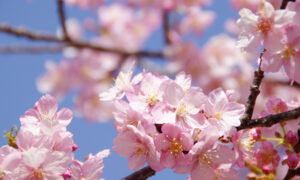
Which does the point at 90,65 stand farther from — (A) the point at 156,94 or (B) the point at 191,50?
(A) the point at 156,94

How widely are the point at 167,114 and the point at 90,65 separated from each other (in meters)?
4.96

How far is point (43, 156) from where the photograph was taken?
4.28ft

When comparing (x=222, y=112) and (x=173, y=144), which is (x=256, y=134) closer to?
(x=222, y=112)

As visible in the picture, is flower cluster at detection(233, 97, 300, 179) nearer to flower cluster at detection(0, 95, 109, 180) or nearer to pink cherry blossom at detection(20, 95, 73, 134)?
flower cluster at detection(0, 95, 109, 180)

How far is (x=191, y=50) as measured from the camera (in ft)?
18.9

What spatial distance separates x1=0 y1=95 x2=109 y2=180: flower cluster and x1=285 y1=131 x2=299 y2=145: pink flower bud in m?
0.88

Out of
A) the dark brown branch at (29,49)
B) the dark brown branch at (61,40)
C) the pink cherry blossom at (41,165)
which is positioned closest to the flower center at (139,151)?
the pink cherry blossom at (41,165)

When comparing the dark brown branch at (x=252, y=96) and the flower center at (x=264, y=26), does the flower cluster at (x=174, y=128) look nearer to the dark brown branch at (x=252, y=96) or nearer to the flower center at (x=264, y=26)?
the dark brown branch at (x=252, y=96)

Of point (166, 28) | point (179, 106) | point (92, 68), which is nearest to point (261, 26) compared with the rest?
point (179, 106)

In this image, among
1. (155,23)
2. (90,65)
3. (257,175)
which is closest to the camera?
(257,175)

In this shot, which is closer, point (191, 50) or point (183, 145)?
point (183, 145)

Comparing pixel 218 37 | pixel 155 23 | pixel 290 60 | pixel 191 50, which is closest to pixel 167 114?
pixel 290 60

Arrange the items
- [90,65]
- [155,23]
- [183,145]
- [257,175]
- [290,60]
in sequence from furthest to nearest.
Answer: [155,23], [90,65], [257,175], [290,60], [183,145]

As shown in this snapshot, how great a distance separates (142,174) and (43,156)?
42cm
